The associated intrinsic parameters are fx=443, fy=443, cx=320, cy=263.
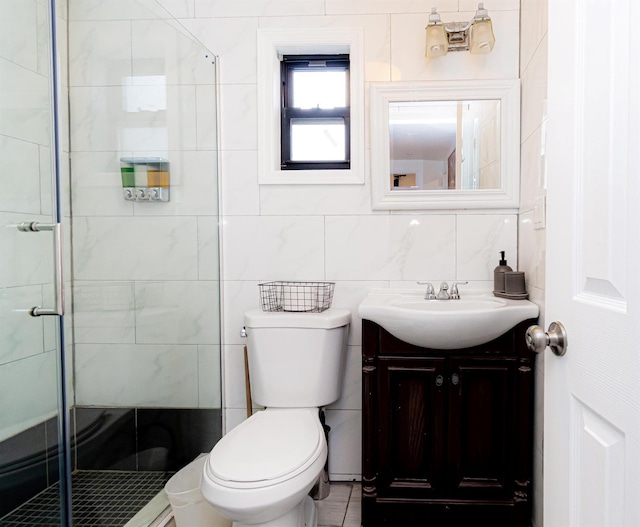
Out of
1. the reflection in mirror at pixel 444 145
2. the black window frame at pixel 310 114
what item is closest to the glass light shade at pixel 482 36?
the reflection in mirror at pixel 444 145

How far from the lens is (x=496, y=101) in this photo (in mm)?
1907

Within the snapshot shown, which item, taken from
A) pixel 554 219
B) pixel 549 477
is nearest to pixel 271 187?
pixel 554 219

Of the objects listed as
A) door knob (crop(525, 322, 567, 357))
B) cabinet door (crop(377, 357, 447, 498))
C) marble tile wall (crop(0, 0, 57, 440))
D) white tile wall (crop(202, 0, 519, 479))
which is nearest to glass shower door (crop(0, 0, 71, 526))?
marble tile wall (crop(0, 0, 57, 440))

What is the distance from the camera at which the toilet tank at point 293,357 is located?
1729 mm

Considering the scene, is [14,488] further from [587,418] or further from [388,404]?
[587,418]

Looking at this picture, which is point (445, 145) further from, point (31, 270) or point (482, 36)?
point (31, 270)

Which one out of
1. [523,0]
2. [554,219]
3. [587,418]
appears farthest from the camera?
[523,0]

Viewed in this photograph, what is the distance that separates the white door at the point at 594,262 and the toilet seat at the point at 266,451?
26.8 inches

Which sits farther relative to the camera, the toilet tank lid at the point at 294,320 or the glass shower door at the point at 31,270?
the toilet tank lid at the point at 294,320

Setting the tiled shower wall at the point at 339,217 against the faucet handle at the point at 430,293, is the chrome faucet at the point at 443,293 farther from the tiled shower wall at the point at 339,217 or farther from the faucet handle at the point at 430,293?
the tiled shower wall at the point at 339,217

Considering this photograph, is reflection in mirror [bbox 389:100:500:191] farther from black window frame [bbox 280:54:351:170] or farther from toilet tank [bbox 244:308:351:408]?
toilet tank [bbox 244:308:351:408]

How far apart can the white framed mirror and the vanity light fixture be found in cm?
14

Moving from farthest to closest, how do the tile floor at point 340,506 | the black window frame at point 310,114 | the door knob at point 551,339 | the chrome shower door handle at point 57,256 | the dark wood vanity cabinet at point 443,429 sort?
the black window frame at point 310,114 < the tile floor at point 340,506 < the dark wood vanity cabinet at point 443,429 < the chrome shower door handle at point 57,256 < the door knob at point 551,339

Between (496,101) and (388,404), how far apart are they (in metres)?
1.35
